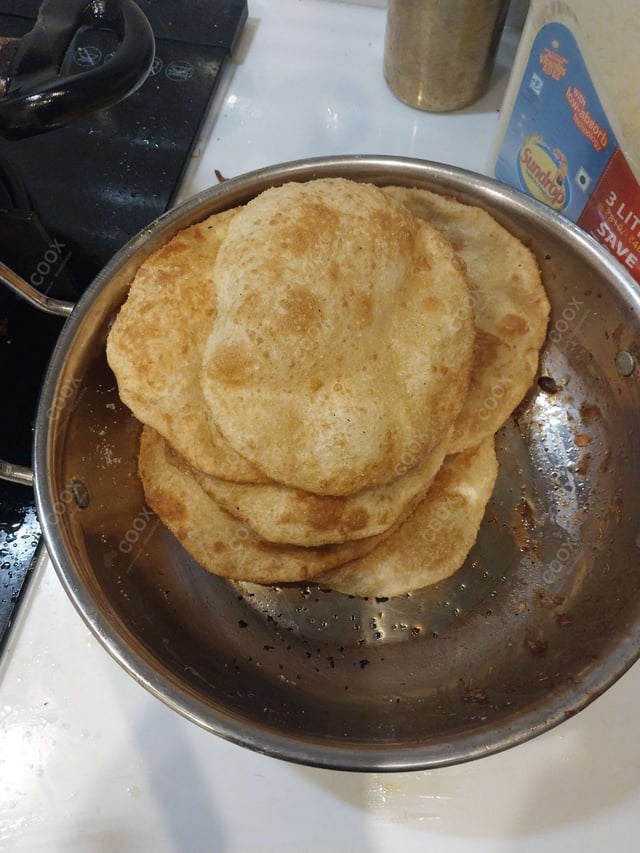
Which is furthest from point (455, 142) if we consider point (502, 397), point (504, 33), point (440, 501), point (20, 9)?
point (20, 9)

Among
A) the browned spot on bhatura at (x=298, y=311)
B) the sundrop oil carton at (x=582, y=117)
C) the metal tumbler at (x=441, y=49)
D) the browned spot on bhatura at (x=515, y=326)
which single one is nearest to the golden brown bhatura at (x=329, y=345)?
the browned spot on bhatura at (x=298, y=311)

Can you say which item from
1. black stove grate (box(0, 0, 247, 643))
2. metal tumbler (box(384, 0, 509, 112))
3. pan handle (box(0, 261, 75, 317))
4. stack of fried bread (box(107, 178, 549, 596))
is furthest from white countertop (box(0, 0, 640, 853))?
metal tumbler (box(384, 0, 509, 112))

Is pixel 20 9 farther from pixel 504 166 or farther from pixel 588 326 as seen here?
pixel 588 326

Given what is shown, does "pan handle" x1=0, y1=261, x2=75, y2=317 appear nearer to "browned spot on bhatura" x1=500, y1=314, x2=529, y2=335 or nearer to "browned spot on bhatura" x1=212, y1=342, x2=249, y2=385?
"browned spot on bhatura" x1=212, y1=342, x2=249, y2=385

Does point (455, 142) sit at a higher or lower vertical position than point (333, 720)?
higher

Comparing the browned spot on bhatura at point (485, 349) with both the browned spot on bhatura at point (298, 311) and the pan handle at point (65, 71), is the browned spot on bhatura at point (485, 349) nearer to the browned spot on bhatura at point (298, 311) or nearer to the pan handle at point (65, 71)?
the browned spot on bhatura at point (298, 311)
